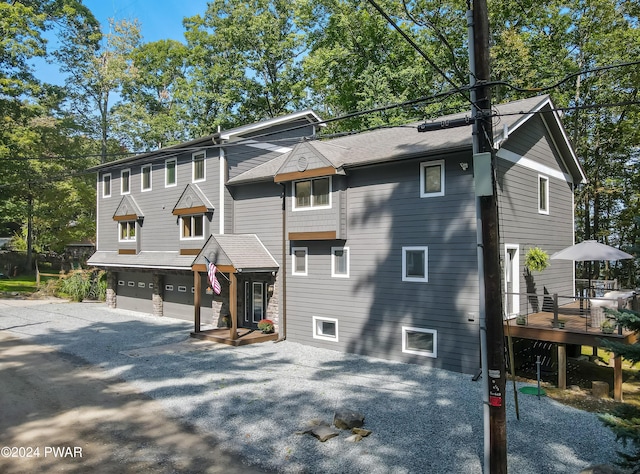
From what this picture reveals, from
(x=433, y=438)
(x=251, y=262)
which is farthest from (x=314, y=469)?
(x=251, y=262)

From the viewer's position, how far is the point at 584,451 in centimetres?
811

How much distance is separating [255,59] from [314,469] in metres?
33.2

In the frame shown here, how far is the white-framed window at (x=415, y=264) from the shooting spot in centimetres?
1380

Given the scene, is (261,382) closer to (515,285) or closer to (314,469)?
(314,469)

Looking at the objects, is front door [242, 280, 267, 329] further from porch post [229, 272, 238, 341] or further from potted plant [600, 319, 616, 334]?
potted plant [600, 319, 616, 334]

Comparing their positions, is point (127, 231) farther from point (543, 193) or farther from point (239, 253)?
point (543, 193)

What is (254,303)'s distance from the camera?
1925 centimetres

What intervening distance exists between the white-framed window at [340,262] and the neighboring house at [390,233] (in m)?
0.05

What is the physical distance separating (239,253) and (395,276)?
652 centimetres

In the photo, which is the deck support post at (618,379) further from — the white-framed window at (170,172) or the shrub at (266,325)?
the white-framed window at (170,172)

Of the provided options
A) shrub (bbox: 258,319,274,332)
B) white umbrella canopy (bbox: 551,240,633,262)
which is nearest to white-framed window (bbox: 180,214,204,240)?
shrub (bbox: 258,319,274,332)

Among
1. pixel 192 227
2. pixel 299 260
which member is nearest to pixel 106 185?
pixel 192 227

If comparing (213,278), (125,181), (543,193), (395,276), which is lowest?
(213,278)

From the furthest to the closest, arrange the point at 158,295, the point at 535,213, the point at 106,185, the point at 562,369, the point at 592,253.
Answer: the point at 106,185 → the point at 158,295 → the point at 535,213 → the point at 592,253 → the point at 562,369
